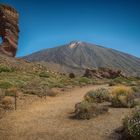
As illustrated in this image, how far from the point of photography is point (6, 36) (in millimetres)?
45375

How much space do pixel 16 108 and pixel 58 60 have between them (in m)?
137

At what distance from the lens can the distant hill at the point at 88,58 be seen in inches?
5719

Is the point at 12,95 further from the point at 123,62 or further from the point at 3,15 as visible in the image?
the point at 123,62

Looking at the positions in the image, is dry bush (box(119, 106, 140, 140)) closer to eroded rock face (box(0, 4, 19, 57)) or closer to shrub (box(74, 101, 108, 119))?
shrub (box(74, 101, 108, 119))

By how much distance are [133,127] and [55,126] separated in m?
3.36

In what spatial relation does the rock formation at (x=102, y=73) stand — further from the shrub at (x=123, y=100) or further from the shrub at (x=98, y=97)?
the shrub at (x=123, y=100)

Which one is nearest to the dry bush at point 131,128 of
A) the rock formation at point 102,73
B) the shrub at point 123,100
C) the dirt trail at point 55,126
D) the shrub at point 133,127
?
the shrub at point 133,127

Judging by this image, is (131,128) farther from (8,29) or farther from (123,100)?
(8,29)

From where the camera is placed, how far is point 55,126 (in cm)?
1158

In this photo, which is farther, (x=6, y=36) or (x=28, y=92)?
(x=6, y=36)

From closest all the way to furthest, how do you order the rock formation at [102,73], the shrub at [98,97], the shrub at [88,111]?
the shrub at [88,111] → the shrub at [98,97] → the rock formation at [102,73]

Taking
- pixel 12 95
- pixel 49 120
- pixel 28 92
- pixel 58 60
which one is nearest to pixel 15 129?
pixel 49 120

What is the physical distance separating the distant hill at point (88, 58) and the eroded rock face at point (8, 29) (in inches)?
3581

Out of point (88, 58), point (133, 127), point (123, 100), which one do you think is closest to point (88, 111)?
point (123, 100)
